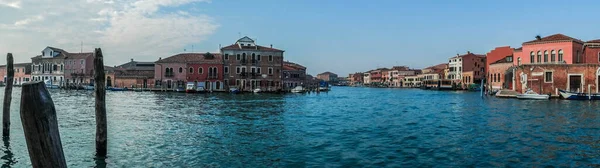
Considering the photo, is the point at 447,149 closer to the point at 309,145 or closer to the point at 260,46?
the point at 309,145

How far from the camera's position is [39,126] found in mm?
2832

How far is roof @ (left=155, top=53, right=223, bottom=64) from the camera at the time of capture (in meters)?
53.5

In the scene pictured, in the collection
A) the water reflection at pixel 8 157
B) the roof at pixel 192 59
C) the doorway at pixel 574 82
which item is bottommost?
the water reflection at pixel 8 157

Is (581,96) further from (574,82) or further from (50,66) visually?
(50,66)

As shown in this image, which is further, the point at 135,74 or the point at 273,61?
the point at 135,74

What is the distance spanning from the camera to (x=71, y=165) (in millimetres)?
8305

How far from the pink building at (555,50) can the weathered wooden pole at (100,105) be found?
136 feet

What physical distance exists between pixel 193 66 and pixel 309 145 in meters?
45.2

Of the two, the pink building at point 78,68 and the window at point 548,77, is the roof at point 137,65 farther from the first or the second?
the window at point 548,77

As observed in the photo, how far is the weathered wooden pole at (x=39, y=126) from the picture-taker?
2.79m

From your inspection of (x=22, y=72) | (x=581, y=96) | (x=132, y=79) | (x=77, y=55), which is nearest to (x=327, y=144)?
(x=581, y=96)

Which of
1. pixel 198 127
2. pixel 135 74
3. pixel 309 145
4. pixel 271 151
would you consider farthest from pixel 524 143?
pixel 135 74

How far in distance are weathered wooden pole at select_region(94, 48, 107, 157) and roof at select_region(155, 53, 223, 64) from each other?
44.4m

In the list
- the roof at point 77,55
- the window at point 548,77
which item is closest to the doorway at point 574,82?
the window at point 548,77
